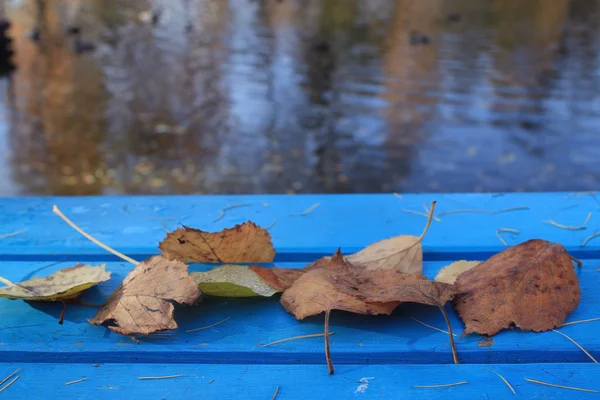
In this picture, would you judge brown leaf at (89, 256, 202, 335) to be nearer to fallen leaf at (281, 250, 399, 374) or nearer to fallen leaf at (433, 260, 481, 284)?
fallen leaf at (281, 250, 399, 374)


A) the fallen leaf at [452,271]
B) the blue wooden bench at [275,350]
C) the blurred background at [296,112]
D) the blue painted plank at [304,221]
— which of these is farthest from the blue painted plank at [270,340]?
the blurred background at [296,112]

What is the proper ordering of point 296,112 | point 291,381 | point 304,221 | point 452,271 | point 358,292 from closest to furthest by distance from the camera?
point 291,381 < point 358,292 < point 452,271 < point 304,221 < point 296,112

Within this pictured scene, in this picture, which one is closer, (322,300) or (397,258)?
(322,300)

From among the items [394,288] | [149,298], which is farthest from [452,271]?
[149,298]

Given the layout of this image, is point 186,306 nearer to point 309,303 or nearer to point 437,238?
point 309,303

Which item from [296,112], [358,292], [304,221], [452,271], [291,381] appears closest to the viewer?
[291,381]

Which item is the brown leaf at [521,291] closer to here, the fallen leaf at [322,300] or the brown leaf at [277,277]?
the fallen leaf at [322,300]

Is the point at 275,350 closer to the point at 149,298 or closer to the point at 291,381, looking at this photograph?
the point at 291,381
